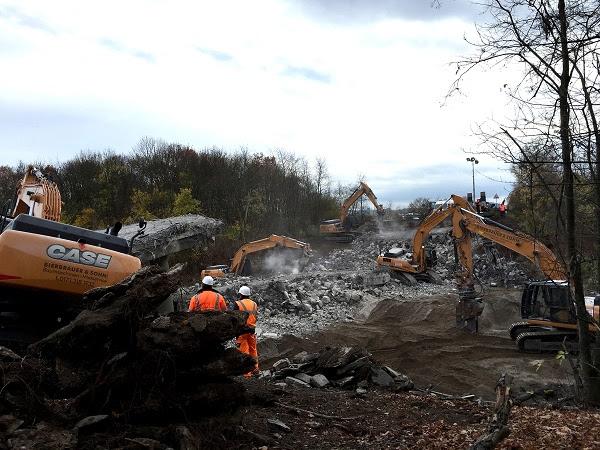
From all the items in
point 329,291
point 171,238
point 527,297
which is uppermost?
point 171,238

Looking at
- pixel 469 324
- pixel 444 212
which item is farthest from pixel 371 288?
pixel 469 324

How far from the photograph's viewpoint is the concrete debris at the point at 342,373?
8086 mm

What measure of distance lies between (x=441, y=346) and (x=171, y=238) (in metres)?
8.60

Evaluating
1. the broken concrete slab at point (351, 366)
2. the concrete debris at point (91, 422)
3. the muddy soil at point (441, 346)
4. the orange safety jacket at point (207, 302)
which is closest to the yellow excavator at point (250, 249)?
the muddy soil at point (441, 346)

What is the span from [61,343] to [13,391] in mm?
495

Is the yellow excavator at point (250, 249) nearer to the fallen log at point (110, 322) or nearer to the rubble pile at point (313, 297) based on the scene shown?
the rubble pile at point (313, 297)

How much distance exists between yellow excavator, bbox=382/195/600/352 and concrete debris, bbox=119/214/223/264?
5516 mm

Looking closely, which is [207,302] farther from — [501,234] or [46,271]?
[501,234]

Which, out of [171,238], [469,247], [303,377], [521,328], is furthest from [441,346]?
[171,238]

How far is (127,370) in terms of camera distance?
4785mm

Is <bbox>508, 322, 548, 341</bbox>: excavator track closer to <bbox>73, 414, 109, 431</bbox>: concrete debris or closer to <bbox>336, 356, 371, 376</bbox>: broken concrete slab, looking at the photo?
<bbox>336, 356, 371, 376</bbox>: broken concrete slab

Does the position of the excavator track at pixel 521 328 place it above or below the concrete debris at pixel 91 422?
below

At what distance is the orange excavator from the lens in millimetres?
5855

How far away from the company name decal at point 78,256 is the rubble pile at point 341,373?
122 inches
